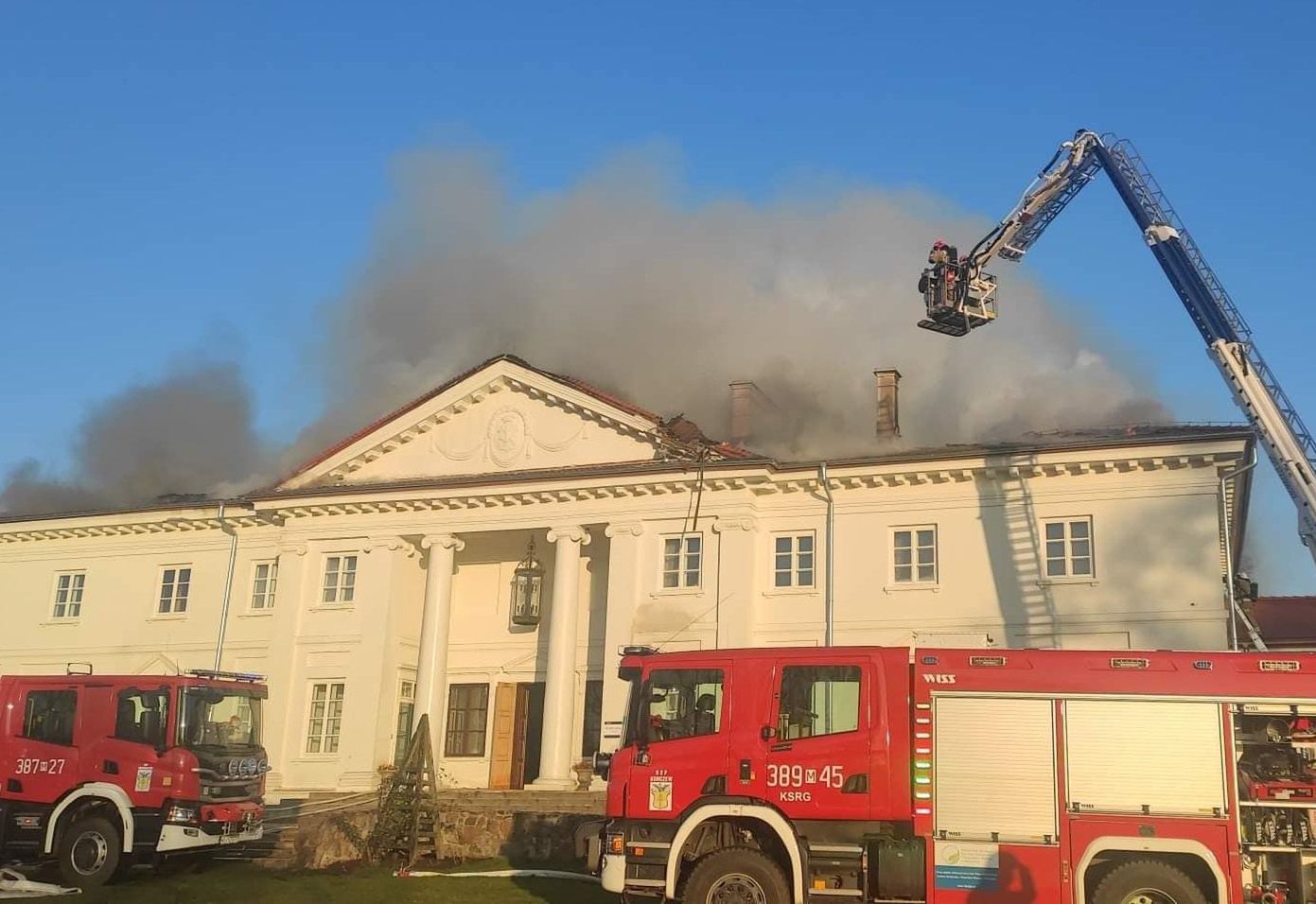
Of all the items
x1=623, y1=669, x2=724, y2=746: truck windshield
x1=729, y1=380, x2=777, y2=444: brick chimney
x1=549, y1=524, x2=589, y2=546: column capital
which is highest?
x1=729, y1=380, x2=777, y2=444: brick chimney

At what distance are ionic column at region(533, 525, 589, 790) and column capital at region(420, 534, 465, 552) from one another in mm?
2670

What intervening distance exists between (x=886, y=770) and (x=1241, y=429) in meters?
13.8

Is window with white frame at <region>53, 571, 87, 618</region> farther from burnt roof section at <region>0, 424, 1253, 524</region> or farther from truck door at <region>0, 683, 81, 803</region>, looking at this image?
truck door at <region>0, 683, 81, 803</region>

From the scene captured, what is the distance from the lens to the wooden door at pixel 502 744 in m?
28.5

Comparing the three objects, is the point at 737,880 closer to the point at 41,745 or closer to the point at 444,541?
the point at 41,745

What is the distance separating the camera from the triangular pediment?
89.9ft

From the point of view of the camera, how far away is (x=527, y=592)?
27.0m

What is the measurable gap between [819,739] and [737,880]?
1.68 metres

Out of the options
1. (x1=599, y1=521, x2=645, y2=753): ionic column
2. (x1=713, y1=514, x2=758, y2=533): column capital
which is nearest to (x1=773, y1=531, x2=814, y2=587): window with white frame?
(x1=713, y1=514, x2=758, y2=533): column capital

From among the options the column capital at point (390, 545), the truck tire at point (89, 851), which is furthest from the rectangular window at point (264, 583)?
the truck tire at point (89, 851)

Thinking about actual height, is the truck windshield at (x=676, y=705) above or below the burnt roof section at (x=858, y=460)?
below

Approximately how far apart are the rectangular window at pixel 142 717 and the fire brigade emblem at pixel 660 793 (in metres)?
8.19

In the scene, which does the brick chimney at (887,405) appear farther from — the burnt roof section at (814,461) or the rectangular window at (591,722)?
the rectangular window at (591,722)

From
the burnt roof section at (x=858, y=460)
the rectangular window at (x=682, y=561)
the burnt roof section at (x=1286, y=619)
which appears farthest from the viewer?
the burnt roof section at (x=1286, y=619)
